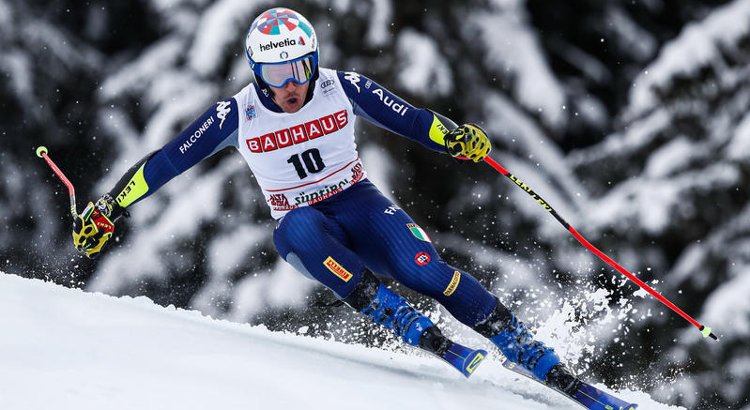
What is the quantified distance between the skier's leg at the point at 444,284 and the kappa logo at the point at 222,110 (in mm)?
725

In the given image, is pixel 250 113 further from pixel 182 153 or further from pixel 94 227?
pixel 94 227

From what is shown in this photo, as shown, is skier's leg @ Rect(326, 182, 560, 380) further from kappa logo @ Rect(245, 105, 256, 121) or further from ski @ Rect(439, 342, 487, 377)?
kappa logo @ Rect(245, 105, 256, 121)

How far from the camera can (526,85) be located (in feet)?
30.5

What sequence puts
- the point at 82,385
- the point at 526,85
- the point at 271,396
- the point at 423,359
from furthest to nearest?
the point at 526,85, the point at 423,359, the point at 271,396, the point at 82,385

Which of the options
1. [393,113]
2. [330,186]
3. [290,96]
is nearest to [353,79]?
[393,113]

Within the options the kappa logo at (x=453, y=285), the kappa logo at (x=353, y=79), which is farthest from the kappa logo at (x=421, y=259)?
the kappa logo at (x=353, y=79)

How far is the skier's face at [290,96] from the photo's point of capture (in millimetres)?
4633

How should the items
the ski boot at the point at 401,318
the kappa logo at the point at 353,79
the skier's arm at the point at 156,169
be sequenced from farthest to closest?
the kappa logo at the point at 353,79
the skier's arm at the point at 156,169
the ski boot at the point at 401,318

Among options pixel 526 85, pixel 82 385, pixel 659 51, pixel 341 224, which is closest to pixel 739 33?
pixel 659 51

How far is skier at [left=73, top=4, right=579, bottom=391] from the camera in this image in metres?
4.55

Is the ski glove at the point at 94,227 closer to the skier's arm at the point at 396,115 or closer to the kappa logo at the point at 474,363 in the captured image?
the skier's arm at the point at 396,115

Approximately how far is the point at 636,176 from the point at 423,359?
14.1ft

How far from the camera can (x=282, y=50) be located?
4535mm

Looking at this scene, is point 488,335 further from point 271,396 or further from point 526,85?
point 526,85
